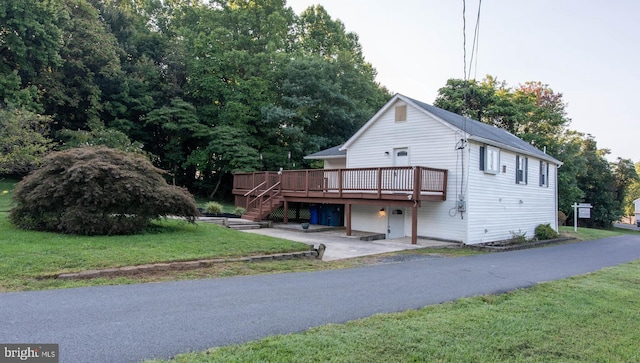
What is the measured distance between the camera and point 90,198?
9.62 metres

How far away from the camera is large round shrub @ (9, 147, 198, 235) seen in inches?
379

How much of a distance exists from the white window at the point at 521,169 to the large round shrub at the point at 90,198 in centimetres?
1405

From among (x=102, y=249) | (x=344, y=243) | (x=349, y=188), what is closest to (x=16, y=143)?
(x=102, y=249)

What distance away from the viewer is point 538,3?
9.61m

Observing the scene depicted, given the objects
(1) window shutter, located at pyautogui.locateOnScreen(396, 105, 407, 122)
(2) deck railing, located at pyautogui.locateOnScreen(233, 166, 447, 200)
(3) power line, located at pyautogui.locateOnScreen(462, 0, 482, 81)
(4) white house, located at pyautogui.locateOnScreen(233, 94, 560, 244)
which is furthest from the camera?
(1) window shutter, located at pyautogui.locateOnScreen(396, 105, 407, 122)

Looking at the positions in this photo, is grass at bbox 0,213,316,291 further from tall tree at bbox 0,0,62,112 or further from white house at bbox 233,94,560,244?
tall tree at bbox 0,0,62,112

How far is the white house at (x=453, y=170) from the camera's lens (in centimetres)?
1420

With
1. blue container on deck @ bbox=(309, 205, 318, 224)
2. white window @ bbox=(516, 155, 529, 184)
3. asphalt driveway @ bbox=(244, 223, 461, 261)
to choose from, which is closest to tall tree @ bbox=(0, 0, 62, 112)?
blue container on deck @ bbox=(309, 205, 318, 224)

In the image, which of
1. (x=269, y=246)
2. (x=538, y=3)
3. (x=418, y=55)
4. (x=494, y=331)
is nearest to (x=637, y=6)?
(x=538, y=3)

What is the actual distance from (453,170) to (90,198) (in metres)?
11.6

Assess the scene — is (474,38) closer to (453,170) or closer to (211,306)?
(453,170)

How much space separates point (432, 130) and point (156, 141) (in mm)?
21952

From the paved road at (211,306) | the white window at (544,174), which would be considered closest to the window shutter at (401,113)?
the paved road at (211,306)

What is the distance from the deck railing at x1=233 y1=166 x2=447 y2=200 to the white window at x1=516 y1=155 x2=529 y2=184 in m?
5.10
